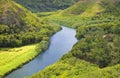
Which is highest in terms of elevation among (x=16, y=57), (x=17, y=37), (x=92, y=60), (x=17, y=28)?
(x=92, y=60)

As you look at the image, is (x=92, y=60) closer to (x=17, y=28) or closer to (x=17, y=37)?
(x=17, y=37)

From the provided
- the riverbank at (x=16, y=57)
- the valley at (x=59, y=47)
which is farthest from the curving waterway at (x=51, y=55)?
the valley at (x=59, y=47)

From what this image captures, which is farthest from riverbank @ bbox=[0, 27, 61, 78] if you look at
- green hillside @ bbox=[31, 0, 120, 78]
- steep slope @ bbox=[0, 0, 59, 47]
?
green hillside @ bbox=[31, 0, 120, 78]

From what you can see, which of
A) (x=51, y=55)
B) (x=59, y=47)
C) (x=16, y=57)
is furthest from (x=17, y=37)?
(x=16, y=57)

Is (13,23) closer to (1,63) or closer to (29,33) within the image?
(29,33)

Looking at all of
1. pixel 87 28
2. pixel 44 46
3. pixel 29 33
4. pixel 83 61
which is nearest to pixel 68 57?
pixel 83 61
